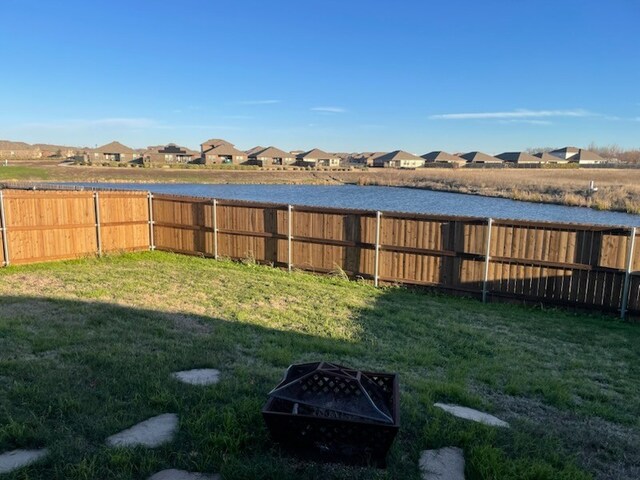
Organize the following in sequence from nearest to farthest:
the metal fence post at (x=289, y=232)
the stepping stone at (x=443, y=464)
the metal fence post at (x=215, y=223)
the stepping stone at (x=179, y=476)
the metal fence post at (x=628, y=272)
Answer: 1. the stepping stone at (x=179, y=476)
2. the stepping stone at (x=443, y=464)
3. the metal fence post at (x=628, y=272)
4. the metal fence post at (x=289, y=232)
5. the metal fence post at (x=215, y=223)

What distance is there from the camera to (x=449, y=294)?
9500 millimetres

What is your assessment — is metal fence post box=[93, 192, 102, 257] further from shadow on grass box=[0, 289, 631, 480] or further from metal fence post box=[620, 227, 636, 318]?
metal fence post box=[620, 227, 636, 318]

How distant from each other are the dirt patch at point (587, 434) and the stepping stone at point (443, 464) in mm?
797

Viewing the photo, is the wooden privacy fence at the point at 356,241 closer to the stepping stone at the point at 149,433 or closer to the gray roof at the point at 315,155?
the stepping stone at the point at 149,433

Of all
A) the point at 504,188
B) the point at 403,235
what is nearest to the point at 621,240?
the point at 403,235

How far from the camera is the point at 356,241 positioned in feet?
33.6

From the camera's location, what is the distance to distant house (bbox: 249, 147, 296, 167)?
93.2 meters

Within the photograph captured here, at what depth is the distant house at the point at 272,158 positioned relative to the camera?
93.2 metres

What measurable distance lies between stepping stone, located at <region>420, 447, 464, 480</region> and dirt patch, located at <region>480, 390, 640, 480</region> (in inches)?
31.4

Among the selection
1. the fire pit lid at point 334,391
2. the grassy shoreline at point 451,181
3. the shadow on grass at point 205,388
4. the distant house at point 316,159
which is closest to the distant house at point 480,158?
the distant house at point 316,159

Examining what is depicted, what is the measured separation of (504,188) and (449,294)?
43.9 metres

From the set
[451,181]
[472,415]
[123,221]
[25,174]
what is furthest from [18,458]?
[25,174]

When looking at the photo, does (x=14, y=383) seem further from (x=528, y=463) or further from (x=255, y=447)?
(x=528, y=463)

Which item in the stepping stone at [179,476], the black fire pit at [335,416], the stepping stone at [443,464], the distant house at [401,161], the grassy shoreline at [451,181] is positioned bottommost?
the grassy shoreline at [451,181]
